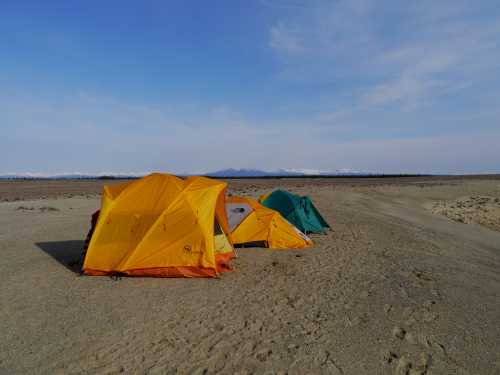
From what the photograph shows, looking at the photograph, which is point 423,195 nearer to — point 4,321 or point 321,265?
point 321,265

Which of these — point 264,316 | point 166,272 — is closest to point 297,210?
point 166,272

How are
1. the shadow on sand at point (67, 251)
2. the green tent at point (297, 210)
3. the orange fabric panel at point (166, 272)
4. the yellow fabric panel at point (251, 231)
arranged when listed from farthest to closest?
the green tent at point (297, 210)
the yellow fabric panel at point (251, 231)
the shadow on sand at point (67, 251)
the orange fabric panel at point (166, 272)

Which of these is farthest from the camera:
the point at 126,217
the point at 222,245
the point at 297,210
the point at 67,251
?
the point at 297,210

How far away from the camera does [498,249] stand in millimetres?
13914

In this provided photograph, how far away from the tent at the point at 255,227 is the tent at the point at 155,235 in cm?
288

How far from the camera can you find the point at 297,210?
1457 cm

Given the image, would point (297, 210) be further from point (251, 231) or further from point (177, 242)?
point (177, 242)

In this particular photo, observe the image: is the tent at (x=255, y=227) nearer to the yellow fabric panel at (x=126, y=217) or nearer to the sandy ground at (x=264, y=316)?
the sandy ground at (x=264, y=316)

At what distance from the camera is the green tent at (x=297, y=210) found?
571 inches

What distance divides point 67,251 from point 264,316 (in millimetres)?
7603

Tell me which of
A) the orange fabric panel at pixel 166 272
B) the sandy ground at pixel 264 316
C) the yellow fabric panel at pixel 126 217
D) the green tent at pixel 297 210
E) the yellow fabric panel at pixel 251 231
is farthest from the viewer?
the green tent at pixel 297 210

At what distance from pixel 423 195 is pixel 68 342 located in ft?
130

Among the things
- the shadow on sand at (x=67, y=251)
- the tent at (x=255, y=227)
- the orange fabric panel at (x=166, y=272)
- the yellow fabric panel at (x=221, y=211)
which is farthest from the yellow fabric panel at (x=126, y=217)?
the tent at (x=255, y=227)

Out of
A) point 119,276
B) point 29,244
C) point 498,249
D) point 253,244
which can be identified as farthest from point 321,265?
point 29,244
